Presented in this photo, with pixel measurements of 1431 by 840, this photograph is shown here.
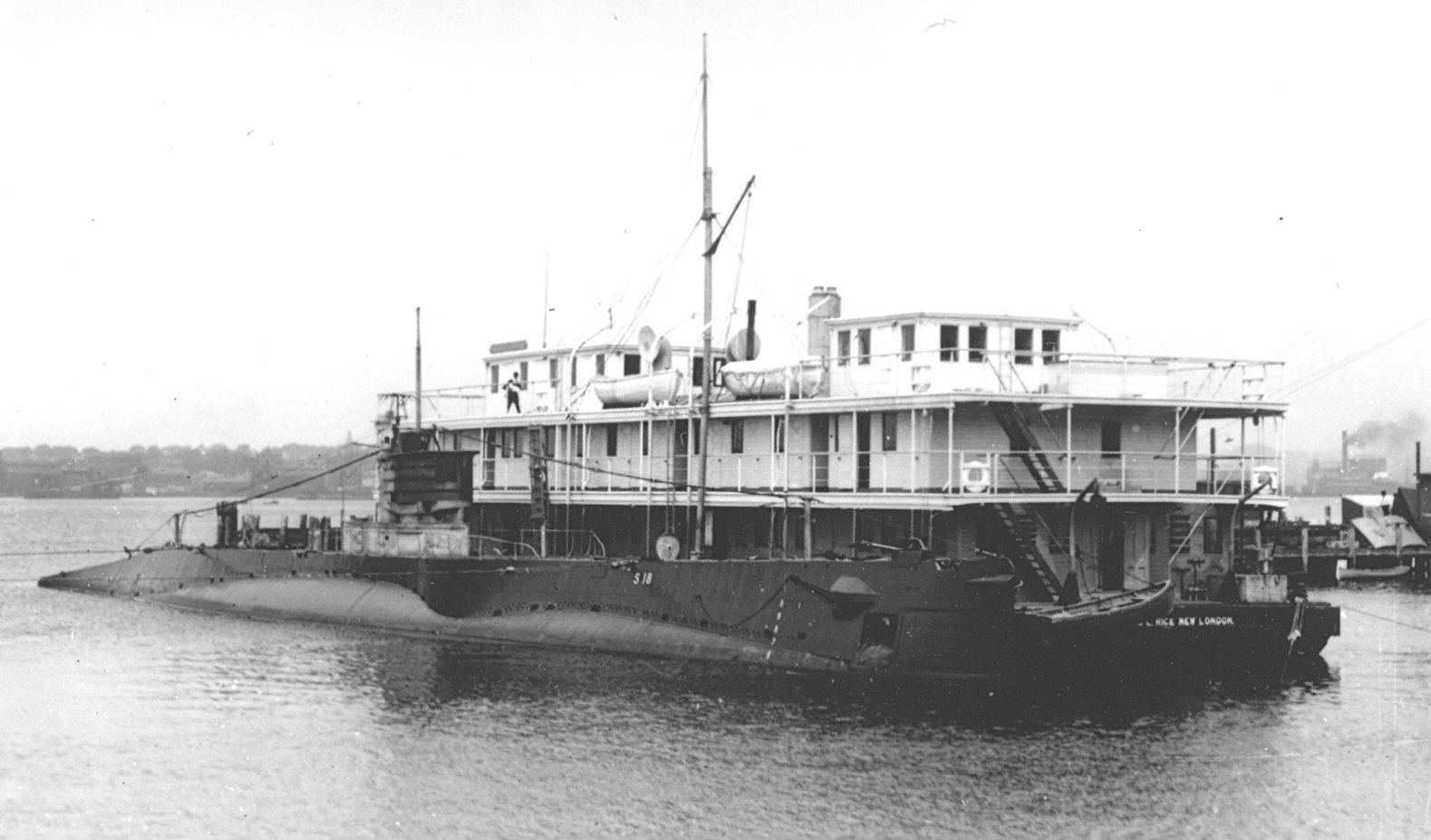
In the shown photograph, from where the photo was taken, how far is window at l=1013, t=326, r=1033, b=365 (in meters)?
36.0

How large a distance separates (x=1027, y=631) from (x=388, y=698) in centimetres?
1241

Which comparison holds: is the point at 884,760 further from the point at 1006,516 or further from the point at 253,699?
the point at 253,699

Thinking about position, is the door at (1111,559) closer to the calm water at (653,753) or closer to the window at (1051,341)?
the calm water at (653,753)

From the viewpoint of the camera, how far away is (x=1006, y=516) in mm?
32719

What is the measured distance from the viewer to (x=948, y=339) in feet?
117

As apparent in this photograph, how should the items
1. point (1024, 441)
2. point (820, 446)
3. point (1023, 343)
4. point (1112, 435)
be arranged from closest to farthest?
point (1024, 441) < point (1112, 435) < point (1023, 343) < point (820, 446)

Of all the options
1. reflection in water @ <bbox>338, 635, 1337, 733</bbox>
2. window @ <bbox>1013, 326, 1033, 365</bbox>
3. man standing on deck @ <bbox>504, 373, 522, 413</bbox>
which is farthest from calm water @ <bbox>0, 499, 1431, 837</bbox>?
man standing on deck @ <bbox>504, 373, 522, 413</bbox>

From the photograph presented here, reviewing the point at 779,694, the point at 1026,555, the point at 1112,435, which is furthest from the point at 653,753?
the point at 1112,435

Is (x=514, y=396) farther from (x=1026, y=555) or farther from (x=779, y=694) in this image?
(x=1026, y=555)

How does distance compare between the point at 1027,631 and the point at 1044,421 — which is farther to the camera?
the point at 1044,421

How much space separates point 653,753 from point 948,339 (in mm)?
13340

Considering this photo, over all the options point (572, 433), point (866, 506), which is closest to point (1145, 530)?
point (866, 506)

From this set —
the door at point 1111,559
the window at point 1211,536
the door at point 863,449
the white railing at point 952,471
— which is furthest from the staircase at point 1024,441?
the window at point 1211,536

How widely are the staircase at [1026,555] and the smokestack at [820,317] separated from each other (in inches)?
277
